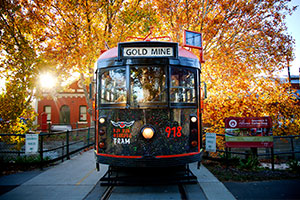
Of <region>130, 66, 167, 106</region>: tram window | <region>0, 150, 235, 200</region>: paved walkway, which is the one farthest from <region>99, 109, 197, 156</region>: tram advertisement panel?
<region>0, 150, 235, 200</region>: paved walkway

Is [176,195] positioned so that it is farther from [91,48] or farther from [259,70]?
[259,70]

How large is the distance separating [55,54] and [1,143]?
18.0 ft

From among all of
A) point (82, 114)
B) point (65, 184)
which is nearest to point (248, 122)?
point (65, 184)

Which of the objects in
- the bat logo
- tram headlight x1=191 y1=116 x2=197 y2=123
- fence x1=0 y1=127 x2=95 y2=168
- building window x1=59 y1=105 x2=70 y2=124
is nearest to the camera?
the bat logo

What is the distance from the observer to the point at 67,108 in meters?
25.1

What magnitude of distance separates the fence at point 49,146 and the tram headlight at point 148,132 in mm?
4122

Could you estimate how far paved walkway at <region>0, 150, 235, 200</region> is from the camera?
14.6ft

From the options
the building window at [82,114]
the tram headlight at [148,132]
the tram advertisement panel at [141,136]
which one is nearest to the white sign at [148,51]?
the tram advertisement panel at [141,136]

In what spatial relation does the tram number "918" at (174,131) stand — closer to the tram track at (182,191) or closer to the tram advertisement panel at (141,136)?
the tram advertisement panel at (141,136)

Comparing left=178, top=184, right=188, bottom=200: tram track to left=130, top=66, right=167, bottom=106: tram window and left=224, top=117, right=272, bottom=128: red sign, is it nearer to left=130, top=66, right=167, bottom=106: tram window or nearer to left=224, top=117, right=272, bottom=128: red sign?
left=130, top=66, right=167, bottom=106: tram window

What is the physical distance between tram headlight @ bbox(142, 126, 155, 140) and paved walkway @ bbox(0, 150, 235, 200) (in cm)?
160

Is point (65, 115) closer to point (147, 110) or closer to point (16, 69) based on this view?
point (16, 69)

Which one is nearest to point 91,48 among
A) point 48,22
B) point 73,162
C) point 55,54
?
point 55,54

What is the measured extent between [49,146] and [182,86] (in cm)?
558
